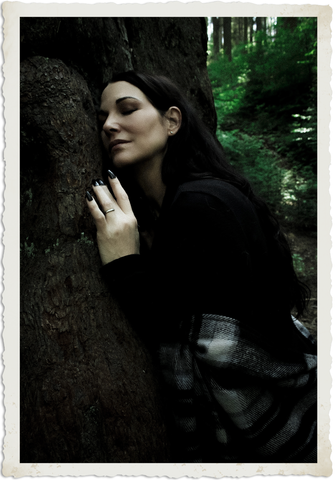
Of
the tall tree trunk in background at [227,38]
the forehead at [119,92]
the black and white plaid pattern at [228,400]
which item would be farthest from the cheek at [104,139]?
the tall tree trunk in background at [227,38]

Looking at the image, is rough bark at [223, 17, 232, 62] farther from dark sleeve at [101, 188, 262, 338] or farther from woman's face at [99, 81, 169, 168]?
dark sleeve at [101, 188, 262, 338]

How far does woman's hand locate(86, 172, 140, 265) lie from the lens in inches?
63.6

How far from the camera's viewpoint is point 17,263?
144cm

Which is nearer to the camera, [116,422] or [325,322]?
[116,422]

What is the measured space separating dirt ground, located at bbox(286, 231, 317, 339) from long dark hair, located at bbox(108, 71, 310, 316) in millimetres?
2639

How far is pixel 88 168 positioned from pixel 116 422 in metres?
1.22

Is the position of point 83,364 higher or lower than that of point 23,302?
lower

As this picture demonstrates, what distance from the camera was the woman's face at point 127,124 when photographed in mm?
1774

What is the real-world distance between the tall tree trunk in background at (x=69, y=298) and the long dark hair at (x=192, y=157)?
337mm

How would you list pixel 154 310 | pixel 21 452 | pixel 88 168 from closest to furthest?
pixel 21 452
pixel 154 310
pixel 88 168

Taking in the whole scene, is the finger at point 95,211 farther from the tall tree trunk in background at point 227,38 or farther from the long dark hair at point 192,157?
the tall tree trunk in background at point 227,38

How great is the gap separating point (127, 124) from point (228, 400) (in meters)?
1.49

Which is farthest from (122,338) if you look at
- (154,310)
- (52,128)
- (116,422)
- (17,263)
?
(52,128)

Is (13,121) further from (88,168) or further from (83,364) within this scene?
(83,364)
